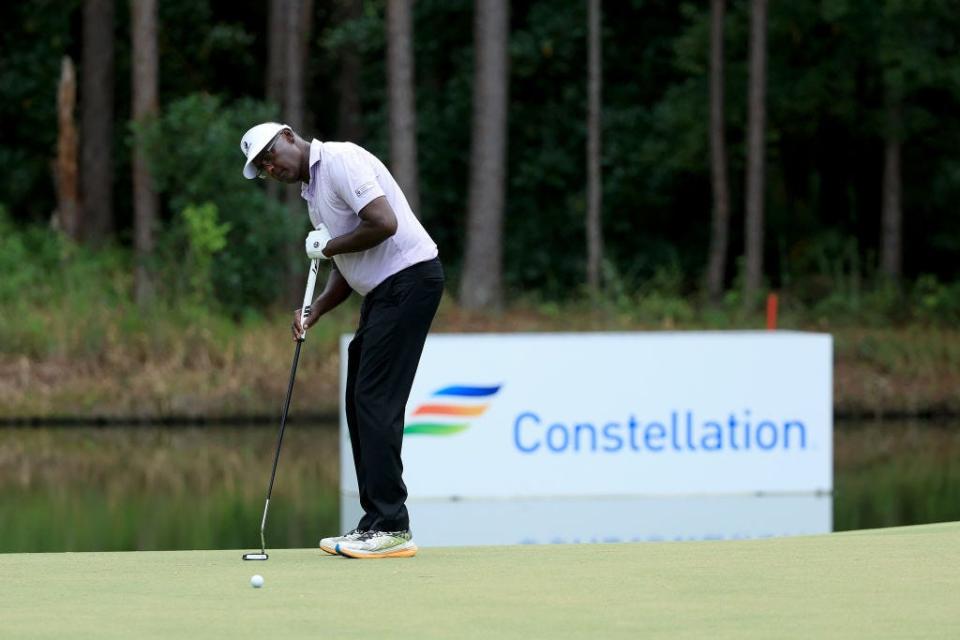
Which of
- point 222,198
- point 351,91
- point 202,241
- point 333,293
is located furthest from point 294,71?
point 333,293

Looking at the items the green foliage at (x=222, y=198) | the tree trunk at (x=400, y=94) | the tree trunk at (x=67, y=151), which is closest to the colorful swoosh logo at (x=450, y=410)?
the green foliage at (x=222, y=198)

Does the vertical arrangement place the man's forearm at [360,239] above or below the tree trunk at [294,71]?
below

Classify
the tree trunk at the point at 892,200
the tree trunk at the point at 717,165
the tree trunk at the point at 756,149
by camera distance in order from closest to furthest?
the tree trunk at the point at 756,149
the tree trunk at the point at 892,200
the tree trunk at the point at 717,165

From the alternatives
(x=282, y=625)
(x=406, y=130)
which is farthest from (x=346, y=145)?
(x=406, y=130)

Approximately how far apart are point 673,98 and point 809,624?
27416 mm

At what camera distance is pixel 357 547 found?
8148 millimetres

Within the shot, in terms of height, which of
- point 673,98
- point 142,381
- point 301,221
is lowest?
point 142,381

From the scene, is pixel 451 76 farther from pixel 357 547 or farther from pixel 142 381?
pixel 357 547

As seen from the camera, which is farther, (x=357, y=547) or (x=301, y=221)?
(x=301, y=221)

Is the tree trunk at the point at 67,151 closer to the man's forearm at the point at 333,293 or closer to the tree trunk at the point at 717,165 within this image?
the tree trunk at the point at 717,165

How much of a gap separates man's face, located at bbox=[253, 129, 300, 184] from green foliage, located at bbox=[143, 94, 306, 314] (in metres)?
18.9

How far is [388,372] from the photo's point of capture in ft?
26.5

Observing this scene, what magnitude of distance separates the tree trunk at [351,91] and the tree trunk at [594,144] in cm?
509

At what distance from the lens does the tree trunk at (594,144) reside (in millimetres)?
31703
